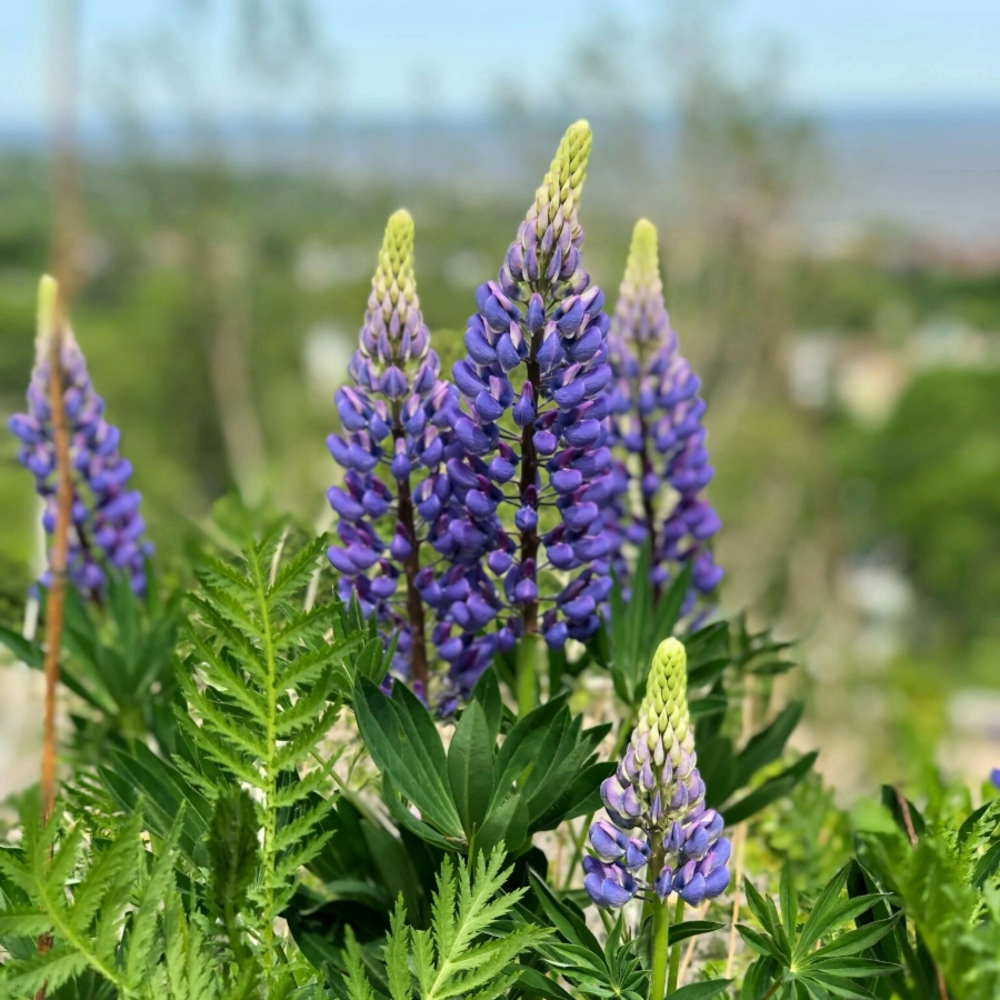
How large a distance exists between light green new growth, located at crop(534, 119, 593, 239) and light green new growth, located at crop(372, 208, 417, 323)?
0.48 ft

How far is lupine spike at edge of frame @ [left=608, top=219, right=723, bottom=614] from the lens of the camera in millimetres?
1458

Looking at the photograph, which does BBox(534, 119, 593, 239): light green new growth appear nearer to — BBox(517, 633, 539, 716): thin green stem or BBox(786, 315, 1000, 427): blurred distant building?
BBox(517, 633, 539, 716): thin green stem

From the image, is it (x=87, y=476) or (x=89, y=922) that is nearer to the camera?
(x=89, y=922)

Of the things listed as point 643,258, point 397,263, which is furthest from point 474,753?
point 643,258

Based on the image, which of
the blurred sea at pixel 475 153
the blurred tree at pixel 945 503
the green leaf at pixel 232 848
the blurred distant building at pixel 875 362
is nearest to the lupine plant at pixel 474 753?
the green leaf at pixel 232 848

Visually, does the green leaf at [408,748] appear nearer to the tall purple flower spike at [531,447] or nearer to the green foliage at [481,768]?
the green foliage at [481,768]

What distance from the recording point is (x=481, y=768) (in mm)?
937

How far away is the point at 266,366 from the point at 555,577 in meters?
25.3

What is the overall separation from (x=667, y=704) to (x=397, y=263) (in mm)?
516

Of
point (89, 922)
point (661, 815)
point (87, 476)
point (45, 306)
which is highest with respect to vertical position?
point (45, 306)

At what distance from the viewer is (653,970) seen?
871 millimetres

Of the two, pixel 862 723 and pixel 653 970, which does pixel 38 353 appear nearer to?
pixel 653 970

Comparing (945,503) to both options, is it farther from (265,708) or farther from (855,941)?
(265,708)

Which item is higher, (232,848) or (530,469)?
(530,469)
